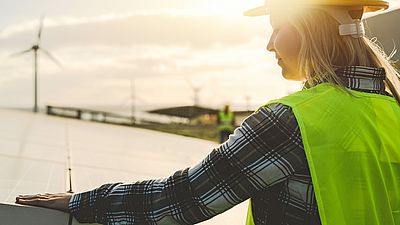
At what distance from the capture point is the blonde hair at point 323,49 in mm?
1555

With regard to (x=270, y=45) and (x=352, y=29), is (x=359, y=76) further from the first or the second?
(x=270, y=45)

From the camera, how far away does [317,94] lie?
1.49 m

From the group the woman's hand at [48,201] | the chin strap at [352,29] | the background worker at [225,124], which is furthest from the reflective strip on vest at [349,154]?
the background worker at [225,124]

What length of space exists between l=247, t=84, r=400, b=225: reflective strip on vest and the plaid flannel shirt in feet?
0.13

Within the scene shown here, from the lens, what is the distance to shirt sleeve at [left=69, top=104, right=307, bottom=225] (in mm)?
1447

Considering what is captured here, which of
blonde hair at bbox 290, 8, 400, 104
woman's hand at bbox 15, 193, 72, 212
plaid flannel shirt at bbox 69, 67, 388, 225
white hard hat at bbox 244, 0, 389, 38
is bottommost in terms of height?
woman's hand at bbox 15, 193, 72, 212

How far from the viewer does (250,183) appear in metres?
1.47

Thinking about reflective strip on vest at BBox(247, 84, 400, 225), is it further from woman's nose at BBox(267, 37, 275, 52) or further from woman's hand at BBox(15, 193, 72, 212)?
woman's hand at BBox(15, 193, 72, 212)

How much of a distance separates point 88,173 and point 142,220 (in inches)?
51.5

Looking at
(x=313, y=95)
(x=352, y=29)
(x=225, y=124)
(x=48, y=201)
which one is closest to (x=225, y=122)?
(x=225, y=124)

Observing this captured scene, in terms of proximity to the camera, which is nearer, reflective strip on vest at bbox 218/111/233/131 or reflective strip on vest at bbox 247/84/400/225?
reflective strip on vest at bbox 247/84/400/225

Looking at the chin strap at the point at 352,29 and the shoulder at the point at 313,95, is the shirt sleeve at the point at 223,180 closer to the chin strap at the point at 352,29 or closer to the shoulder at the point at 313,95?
the shoulder at the point at 313,95

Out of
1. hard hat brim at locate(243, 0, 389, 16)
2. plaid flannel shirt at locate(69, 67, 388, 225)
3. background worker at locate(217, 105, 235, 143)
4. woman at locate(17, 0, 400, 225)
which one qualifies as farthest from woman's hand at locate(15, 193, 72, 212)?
background worker at locate(217, 105, 235, 143)

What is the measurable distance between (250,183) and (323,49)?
421mm
